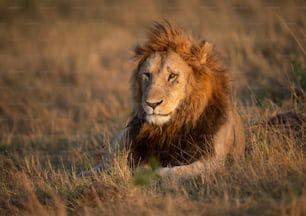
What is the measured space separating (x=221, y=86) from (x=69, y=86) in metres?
4.83

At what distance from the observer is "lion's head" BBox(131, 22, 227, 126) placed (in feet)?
14.5

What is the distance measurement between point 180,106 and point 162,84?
0.20 metres

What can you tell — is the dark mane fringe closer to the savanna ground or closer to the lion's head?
the lion's head

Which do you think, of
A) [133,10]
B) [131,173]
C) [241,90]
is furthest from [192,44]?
[133,10]

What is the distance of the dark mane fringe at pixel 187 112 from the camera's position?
448 cm

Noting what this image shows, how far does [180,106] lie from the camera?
4.50 m

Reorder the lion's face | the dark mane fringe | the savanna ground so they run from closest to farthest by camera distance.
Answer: the savanna ground, the lion's face, the dark mane fringe

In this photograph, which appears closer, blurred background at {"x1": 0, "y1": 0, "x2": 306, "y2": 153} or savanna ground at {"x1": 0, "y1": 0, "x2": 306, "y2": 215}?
savanna ground at {"x1": 0, "y1": 0, "x2": 306, "y2": 215}

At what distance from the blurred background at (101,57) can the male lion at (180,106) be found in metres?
0.35

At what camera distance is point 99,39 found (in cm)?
1170

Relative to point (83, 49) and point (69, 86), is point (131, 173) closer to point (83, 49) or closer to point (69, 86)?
point (69, 86)

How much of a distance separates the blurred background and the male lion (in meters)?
0.35

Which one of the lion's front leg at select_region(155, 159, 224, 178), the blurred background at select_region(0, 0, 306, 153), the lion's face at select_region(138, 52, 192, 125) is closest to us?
the lion's front leg at select_region(155, 159, 224, 178)

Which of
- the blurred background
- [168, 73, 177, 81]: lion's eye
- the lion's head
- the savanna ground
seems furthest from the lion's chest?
the blurred background
